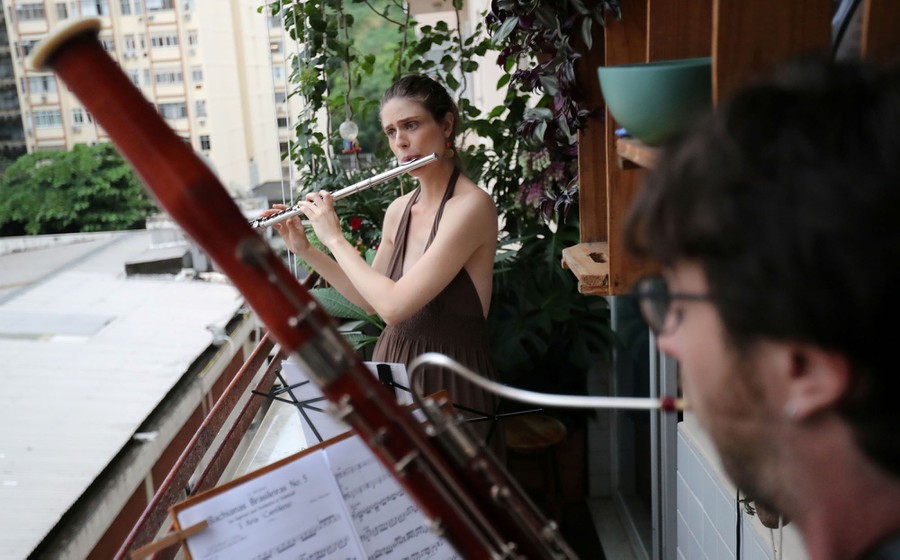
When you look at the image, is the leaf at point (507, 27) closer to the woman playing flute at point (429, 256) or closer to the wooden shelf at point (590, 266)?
the woman playing flute at point (429, 256)

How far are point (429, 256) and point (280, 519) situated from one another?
27.9 inches

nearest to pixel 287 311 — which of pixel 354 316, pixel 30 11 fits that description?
pixel 354 316

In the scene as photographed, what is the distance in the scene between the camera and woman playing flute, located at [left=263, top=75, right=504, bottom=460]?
165cm

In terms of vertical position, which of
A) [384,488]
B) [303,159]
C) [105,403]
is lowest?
[105,403]

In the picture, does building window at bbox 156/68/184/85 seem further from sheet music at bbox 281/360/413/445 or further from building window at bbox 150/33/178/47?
sheet music at bbox 281/360/413/445

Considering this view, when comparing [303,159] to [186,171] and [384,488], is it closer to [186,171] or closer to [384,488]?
[384,488]

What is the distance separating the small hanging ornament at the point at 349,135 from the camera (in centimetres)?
292

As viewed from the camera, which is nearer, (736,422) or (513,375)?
(736,422)

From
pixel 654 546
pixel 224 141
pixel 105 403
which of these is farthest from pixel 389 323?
pixel 224 141

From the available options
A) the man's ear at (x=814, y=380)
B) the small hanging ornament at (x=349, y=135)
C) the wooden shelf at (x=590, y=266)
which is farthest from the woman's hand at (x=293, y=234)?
the man's ear at (x=814, y=380)

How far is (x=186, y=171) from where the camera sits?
62 centimetres

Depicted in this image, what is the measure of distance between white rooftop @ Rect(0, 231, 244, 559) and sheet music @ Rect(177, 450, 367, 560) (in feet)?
5.32

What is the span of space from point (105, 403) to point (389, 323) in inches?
112

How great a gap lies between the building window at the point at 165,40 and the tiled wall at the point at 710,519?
5.42 metres
